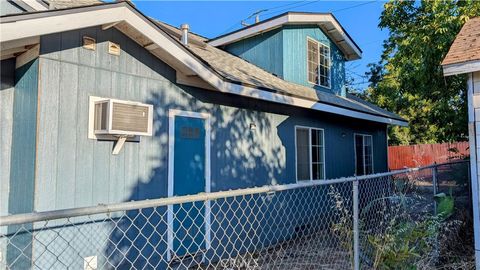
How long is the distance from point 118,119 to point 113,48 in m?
1.02

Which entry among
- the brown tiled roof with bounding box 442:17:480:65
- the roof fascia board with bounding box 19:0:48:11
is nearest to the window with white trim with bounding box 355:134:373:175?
the brown tiled roof with bounding box 442:17:480:65

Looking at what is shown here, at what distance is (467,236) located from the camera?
6234mm

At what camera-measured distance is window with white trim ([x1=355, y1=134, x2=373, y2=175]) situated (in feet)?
35.3

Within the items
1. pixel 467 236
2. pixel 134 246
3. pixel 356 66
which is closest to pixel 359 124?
pixel 467 236

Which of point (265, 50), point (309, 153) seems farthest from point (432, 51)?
point (265, 50)

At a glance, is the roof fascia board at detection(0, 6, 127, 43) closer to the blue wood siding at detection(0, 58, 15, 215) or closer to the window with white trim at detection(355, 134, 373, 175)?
the blue wood siding at detection(0, 58, 15, 215)

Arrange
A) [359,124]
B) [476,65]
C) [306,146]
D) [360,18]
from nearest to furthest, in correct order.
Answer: [476,65] → [306,146] → [359,124] → [360,18]

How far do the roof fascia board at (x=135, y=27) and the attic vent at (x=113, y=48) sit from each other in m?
0.38

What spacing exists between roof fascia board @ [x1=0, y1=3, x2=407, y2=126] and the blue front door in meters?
0.78

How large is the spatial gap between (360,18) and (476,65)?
467 inches

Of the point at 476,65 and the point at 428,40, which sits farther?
the point at 428,40

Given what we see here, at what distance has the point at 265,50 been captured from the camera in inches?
385

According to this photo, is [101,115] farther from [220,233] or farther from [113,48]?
[220,233]

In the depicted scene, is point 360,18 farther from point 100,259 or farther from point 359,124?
point 100,259
